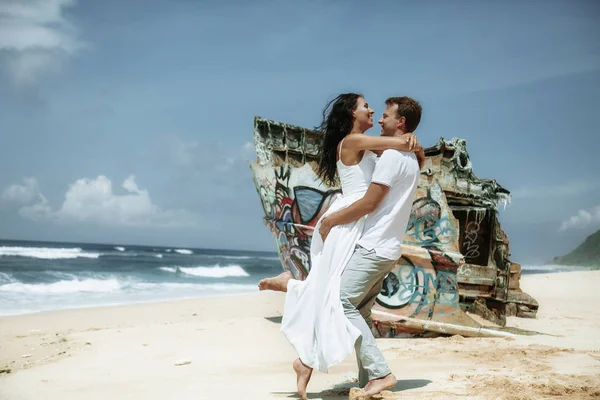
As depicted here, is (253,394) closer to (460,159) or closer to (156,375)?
(156,375)

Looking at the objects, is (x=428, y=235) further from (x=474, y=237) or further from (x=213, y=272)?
(x=213, y=272)

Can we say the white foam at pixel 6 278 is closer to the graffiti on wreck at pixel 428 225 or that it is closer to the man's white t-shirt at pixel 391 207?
the graffiti on wreck at pixel 428 225

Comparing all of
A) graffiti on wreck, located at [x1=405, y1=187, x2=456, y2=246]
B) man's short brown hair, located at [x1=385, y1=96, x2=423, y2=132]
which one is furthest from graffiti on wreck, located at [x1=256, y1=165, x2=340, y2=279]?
man's short brown hair, located at [x1=385, y1=96, x2=423, y2=132]

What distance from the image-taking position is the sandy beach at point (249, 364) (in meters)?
3.60

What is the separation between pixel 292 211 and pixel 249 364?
2632mm

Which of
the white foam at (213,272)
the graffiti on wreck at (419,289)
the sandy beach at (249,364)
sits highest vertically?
the graffiti on wreck at (419,289)

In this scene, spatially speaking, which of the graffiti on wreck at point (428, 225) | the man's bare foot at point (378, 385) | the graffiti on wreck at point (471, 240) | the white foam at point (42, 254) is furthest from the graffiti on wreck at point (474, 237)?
the white foam at point (42, 254)

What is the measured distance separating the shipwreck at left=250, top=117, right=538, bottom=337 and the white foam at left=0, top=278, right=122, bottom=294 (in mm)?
12207

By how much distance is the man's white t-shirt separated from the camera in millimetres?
3230

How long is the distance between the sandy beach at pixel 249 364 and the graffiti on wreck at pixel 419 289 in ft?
1.64

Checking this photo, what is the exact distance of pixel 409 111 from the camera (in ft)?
11.4

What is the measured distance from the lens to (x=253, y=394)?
3.68m

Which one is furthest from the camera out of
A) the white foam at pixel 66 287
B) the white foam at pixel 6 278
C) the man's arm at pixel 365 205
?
the white foam at pixel 6 278

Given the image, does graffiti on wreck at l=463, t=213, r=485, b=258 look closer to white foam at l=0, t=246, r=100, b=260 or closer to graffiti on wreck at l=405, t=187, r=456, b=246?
graffiti on wreck at l=405, t=187, r=456, b=246
